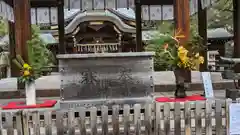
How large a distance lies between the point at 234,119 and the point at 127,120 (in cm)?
153

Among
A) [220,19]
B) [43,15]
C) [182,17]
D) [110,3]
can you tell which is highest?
[220,19]

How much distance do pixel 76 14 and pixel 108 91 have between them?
54.7 feet

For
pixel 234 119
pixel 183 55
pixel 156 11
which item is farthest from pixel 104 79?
pixel 156 11

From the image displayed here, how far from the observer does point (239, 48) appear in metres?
11.4

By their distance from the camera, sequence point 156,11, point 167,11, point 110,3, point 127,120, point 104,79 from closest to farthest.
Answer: point 127,120
point 104,79
point 110,3
point 156,11
point 167,11

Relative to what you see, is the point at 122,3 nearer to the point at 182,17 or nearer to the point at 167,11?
the point at 167,11

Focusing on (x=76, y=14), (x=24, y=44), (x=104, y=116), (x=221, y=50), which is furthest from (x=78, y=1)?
(x=221, y=50)

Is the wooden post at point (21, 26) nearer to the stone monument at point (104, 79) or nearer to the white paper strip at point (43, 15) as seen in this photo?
the stone monument at point (104, 79)

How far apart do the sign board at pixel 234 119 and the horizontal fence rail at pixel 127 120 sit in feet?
0.94

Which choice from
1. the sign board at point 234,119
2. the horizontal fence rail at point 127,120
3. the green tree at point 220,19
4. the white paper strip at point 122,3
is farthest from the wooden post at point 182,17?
the green tree at point 220,19

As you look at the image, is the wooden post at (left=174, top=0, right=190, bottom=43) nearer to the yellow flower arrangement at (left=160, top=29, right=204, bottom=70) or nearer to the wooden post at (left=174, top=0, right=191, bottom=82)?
the wooden post at (left=174, top=0, right=191, bottom=82)

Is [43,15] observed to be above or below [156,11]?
below

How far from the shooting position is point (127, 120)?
4.90 m

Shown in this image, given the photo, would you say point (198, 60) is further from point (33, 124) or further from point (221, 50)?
point (221, 50)
